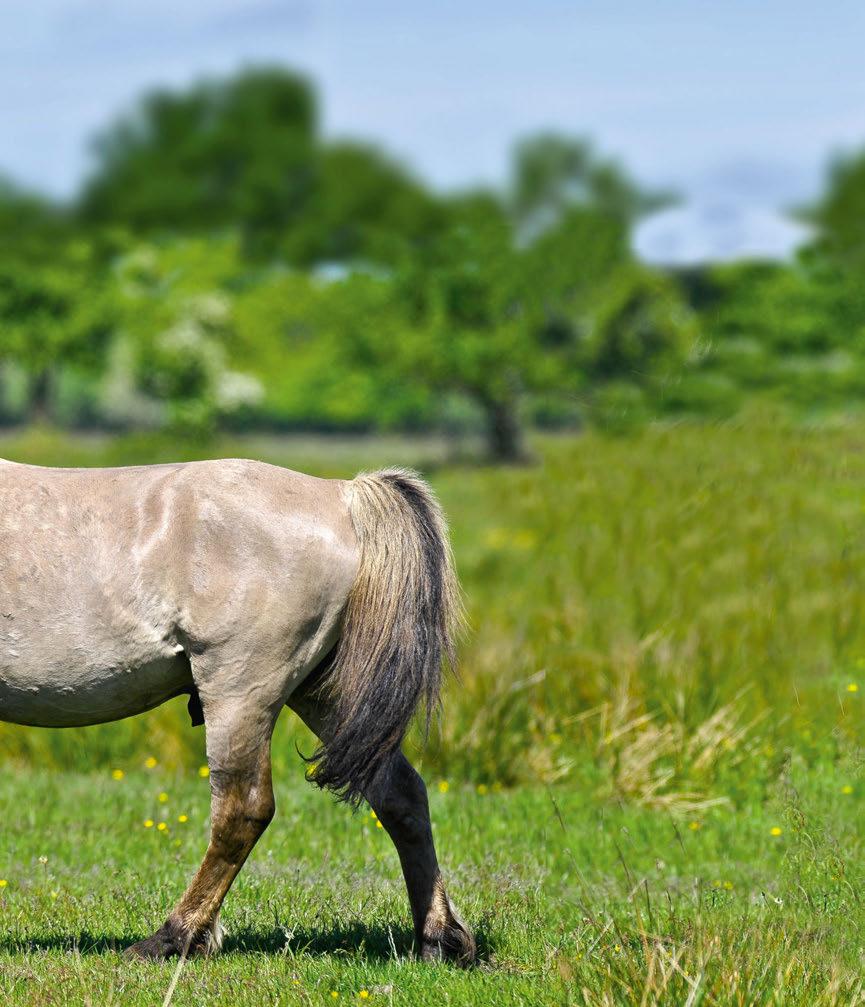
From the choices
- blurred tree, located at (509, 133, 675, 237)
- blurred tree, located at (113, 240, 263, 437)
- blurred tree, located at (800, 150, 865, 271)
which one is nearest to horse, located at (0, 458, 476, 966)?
blurred tree, located at (113, 240, 263, 437)

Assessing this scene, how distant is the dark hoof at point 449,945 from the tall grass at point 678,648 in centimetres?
242

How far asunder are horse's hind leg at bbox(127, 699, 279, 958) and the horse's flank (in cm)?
13

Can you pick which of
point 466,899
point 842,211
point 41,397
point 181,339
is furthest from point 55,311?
point 466,899

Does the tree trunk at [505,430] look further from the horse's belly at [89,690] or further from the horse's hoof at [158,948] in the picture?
the horse's hoof at [158,948]

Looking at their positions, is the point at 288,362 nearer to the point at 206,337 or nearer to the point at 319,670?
the point at 206,337

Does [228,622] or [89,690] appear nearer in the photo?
[228,622]

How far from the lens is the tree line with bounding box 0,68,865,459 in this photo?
39781 millimetres

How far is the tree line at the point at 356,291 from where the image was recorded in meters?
39.8

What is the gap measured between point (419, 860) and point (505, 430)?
36.5 metres

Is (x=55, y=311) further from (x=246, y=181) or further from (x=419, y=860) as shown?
(x=419, y=860)

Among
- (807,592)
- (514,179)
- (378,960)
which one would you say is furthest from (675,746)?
(514,179)

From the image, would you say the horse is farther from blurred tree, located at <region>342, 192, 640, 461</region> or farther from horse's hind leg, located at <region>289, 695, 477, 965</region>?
blurred tree, located at <region>342, 192, 640, 461</region>

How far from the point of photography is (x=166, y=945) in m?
4.70

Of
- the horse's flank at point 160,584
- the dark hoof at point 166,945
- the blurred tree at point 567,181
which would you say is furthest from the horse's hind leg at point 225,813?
the blurred tree at point 567,181
